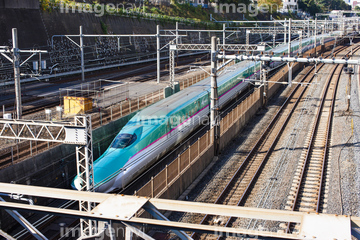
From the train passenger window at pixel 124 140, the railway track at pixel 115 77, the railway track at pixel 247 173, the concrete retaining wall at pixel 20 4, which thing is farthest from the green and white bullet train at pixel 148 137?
the concrete retaining wall at pixel 20 4

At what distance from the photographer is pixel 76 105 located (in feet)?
83.2

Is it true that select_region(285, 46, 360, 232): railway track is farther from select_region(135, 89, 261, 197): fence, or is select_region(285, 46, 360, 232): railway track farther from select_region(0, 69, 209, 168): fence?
select_region(0, 69, 209, 168): fence

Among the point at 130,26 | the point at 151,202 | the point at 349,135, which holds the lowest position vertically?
the point at 349,135

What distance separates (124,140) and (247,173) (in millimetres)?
6300

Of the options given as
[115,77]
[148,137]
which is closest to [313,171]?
[148,137]

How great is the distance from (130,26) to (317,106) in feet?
119

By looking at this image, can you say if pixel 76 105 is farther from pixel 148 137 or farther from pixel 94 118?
pixel 148 137

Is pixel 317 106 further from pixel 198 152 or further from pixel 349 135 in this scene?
pixel 198 152

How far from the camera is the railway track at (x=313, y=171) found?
1636 cm

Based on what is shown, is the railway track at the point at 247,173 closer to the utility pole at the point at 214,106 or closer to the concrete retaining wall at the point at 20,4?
the utility pole at the point at 214,106

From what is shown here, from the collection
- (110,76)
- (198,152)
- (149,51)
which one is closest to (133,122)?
(198,152)

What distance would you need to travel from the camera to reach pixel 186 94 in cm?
2730

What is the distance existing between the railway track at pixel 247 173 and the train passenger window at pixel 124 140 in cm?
469

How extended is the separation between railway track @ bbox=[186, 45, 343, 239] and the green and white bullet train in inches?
158
